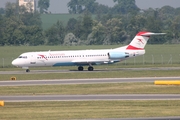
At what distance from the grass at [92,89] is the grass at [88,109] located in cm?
623

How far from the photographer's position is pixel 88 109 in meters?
33.3

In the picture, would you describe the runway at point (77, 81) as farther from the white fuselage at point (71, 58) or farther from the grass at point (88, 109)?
the grass at point (88, 109)

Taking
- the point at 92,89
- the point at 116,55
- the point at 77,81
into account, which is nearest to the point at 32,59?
the point at 116,55

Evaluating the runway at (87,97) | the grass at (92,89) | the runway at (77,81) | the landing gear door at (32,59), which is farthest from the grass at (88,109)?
the landing gear door at (32,59)

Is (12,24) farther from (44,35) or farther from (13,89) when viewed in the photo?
(13,89)

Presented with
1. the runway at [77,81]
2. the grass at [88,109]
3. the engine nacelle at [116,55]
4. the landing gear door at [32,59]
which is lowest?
the runway at [77,81]

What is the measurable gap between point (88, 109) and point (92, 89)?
1155 cm

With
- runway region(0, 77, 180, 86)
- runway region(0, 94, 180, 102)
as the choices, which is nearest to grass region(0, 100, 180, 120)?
runway region(0, 94, 180, 102)

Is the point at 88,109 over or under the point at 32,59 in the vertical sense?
under

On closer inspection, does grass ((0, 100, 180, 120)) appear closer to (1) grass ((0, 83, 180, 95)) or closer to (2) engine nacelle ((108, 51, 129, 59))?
(1) grass ((0, 83, 180, 95))

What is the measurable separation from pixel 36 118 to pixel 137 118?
5421 mm

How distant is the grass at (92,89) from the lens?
42.7 meters

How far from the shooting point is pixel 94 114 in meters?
31.3

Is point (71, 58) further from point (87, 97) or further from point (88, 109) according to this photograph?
point (88, 109)
